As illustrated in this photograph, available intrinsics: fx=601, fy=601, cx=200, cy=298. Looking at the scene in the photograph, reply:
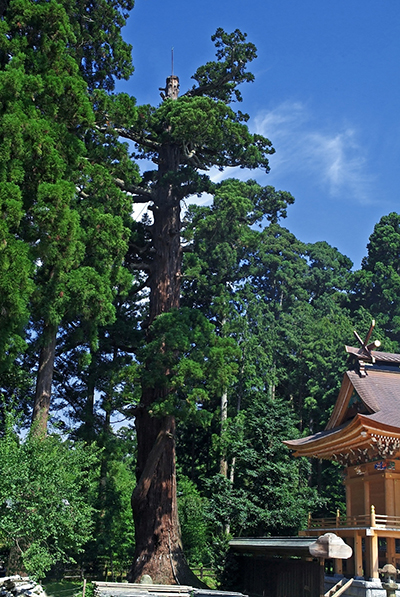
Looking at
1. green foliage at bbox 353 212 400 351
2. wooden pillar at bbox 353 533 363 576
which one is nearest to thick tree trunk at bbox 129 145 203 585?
wooden pillar at bbox 353 533 363 576

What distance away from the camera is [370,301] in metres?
37.7

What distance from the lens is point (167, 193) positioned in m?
18.8

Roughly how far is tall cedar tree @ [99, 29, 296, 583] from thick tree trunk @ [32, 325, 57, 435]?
2.51m

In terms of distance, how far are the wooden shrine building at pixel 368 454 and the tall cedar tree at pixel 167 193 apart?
3.55 m

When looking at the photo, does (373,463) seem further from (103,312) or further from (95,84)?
(95,84)

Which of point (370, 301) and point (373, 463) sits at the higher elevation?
point (370, 301)

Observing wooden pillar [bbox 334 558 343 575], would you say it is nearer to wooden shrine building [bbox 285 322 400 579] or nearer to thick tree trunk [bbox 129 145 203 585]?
wooden shrine building [bbox 285 322 400 579]

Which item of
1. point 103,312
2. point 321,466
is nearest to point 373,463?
point 103,312

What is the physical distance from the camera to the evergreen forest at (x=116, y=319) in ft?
37.8

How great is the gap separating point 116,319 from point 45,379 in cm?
468

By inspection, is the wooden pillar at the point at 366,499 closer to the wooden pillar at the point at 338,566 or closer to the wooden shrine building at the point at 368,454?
the wooden shrine building at the point at 368,454

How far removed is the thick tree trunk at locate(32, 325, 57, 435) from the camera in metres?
12.9

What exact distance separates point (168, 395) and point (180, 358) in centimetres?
95

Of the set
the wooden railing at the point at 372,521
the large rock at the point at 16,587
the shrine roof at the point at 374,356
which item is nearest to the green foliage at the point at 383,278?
the shrine roof at the point at 374,356
